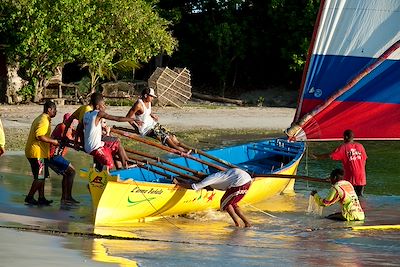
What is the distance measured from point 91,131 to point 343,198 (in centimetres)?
345

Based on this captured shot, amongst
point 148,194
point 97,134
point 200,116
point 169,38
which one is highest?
point 169,38

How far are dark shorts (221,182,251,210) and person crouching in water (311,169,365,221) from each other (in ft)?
3.71

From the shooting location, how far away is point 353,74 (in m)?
12.4

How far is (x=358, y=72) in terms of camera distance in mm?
12367

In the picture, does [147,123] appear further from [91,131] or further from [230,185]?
[230,185]

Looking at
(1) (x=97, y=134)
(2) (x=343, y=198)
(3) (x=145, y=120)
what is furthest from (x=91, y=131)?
(2) (x=343, y=198)

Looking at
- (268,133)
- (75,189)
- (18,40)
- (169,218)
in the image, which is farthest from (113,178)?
(18,40)

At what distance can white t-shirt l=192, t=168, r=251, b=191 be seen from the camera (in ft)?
39.7

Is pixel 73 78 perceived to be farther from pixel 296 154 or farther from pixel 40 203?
pixel 40 203

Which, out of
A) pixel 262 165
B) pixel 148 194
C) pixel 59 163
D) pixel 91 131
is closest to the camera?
pixel 148 194

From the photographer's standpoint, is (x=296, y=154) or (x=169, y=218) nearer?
(x=169, y=218)

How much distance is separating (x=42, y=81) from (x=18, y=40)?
212 centimetres

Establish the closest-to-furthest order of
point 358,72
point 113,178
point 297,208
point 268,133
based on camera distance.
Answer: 1. point 113,178
2. point 358,72
3. point 297,208
4. point 268,133

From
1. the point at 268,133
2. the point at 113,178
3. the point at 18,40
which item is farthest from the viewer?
the point at 18,40
